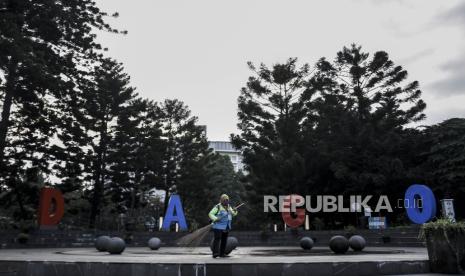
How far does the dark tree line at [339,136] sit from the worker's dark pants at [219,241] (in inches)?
1004

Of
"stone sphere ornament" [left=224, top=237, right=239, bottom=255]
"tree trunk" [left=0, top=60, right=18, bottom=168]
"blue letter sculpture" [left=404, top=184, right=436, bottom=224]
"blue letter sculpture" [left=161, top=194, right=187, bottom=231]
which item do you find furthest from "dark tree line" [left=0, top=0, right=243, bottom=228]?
"blue letter sculpture" [left=404, top=184, right=436, bottom=224]

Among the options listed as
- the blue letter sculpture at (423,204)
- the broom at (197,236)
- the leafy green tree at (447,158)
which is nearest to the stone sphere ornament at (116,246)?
the broom at (197,236)

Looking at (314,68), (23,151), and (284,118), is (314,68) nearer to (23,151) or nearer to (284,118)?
(284,118)

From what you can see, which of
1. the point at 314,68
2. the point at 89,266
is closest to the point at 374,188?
the point at 314,68

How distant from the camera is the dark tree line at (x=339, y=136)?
36.7 metres

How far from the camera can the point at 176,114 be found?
4938cm

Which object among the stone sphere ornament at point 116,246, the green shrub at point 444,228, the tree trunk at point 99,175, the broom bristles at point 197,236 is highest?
the tree trunk at point 99,175

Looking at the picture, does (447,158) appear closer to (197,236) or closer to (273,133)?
(273,133)

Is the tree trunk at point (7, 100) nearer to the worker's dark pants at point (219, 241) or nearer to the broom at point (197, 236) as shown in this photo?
the broom at point (197, 236)

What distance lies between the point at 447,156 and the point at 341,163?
825 cm

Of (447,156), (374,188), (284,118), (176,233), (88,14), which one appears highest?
(88,14)

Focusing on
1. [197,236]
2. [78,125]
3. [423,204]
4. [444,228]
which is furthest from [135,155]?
[444,228]

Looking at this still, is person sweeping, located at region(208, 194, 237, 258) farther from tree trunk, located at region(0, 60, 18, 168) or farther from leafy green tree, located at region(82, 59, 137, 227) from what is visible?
leafy green tree, located at region(82, 59, 137, 227)

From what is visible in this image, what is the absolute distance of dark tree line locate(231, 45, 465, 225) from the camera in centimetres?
3666
